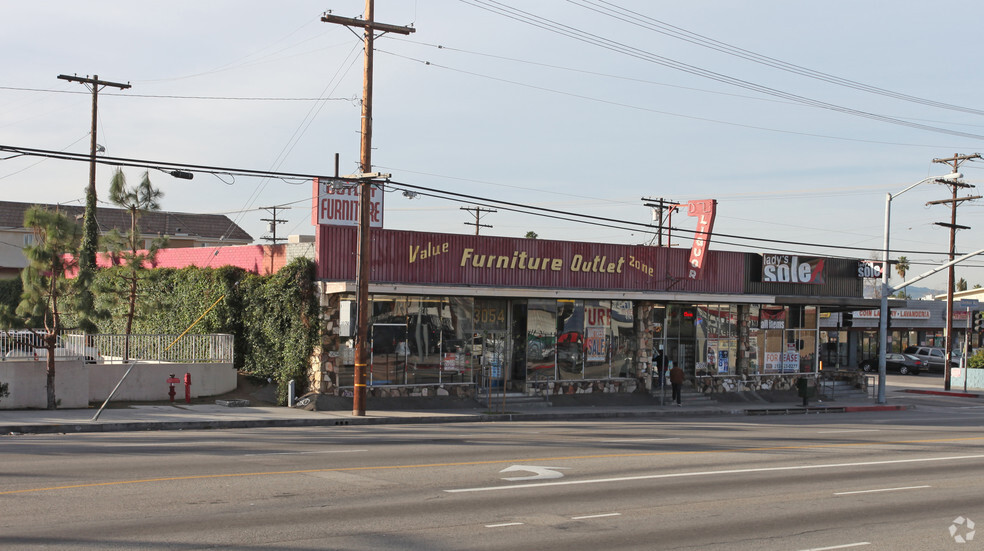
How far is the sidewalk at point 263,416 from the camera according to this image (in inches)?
797

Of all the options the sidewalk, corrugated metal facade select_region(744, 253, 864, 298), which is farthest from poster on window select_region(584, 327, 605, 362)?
corrugated metal facade select_region(744, 253, 864, 298)

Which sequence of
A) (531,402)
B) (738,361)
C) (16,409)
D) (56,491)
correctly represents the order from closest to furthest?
(56,491), (16,409), (531,402), (738,361)

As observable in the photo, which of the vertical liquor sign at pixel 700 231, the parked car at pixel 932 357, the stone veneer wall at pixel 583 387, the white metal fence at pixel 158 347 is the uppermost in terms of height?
the vertical liquor sign at pixel 700 231

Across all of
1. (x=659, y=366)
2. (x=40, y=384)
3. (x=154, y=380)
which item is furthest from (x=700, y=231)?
(x=40, y=384)

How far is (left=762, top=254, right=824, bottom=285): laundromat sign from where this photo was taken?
118 feet

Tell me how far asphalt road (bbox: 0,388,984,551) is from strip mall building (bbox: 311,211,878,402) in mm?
6263

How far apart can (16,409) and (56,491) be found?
12.6 metres

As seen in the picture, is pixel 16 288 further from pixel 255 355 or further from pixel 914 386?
pixel 914 386

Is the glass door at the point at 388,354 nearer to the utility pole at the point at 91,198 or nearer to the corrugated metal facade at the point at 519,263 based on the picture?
the corrugated metal facade at the point at 519,263

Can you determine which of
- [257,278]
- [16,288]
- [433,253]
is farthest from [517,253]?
[16,288]

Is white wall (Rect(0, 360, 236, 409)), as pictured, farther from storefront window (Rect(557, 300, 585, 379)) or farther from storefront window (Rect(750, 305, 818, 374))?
storefront window (Rect(750, 305, 818, 374))

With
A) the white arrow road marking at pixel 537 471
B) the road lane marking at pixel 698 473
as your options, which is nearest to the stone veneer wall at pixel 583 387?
the road lane marking at pixel 698 473

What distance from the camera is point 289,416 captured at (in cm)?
2342

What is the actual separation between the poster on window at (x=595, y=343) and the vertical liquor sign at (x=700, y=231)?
14.4 feet
